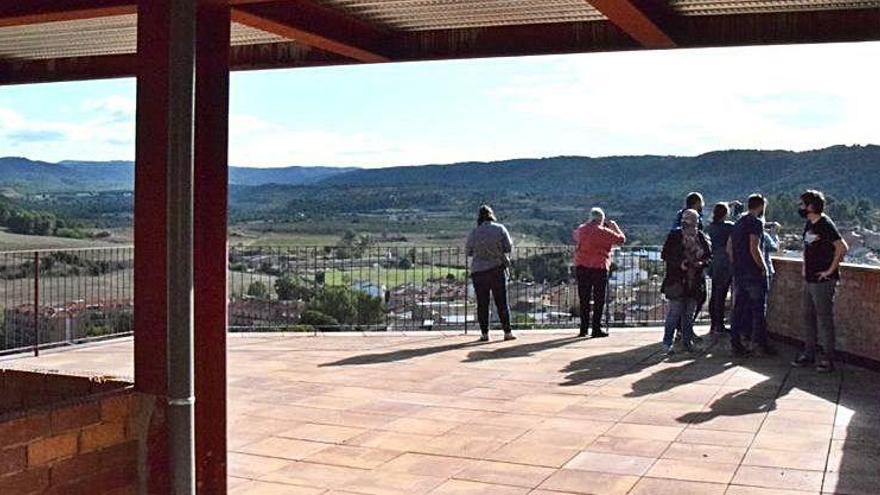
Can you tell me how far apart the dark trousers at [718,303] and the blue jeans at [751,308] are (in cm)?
86

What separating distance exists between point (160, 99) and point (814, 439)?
189 inches

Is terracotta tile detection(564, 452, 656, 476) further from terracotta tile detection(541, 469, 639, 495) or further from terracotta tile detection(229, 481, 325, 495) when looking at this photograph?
terracotta tile detection(229, 481, 325, 495)

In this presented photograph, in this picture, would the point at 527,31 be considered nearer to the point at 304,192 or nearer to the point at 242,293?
the point at 242,293

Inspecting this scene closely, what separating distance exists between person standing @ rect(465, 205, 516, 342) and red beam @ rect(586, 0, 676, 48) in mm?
5750

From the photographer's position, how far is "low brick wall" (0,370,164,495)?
135 inches

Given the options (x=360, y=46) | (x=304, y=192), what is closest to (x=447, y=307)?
(x=360, y=46)

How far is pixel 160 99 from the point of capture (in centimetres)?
405

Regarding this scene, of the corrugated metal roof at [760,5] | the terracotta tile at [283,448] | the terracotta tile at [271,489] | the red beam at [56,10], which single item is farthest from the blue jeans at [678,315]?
the red beam at [56,10]

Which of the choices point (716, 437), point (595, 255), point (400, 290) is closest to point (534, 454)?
point (716, 437)

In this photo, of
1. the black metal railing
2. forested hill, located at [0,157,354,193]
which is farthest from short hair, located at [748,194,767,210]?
forested hill, located at [0,157,354,193]

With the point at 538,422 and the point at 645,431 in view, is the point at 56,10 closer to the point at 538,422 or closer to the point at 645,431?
the point at 538,422

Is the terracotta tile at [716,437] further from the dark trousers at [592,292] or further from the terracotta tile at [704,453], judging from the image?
the dark trousers at [592,292]

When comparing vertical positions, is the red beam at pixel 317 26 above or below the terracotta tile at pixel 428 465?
above

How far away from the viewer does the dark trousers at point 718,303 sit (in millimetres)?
10951
